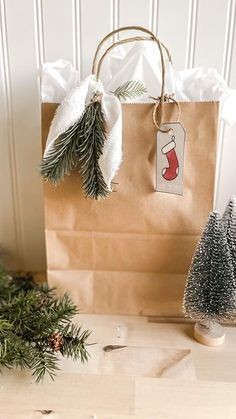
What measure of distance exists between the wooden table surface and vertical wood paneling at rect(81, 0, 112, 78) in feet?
1.64

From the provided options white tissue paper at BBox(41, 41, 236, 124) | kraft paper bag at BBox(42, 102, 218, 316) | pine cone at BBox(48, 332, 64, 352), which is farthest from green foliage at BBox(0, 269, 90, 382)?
white tissue paper at BBox(41, 41, 236, 124)

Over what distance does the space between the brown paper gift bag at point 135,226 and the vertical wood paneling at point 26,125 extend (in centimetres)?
13

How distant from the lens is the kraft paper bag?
23.4 inches

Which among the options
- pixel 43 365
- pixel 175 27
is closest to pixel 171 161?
pixel 175 27

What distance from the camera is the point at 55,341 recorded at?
0.54m

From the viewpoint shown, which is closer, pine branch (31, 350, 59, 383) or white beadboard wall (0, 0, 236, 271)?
pine branch (31, 350, 59, 383)

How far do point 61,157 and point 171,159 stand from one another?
0.57 feet

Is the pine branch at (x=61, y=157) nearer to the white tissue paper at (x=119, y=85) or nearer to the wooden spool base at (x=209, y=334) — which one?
the white tissue paper at (x=119, y=85)

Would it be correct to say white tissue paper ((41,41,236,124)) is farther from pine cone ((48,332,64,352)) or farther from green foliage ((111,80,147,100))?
pine cone ((48,332,64,352))

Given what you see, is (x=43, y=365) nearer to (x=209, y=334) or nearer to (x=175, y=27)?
(x=209, y=334)

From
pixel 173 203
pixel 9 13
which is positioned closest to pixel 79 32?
pixel 9 13

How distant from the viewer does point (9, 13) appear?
0.66m

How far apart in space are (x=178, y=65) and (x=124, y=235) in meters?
0.32

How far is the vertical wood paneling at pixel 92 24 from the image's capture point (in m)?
0.65
